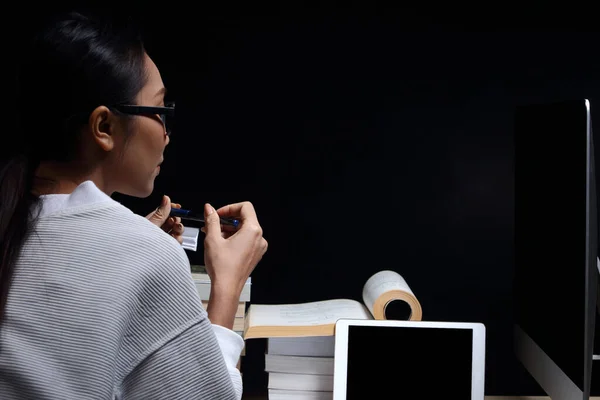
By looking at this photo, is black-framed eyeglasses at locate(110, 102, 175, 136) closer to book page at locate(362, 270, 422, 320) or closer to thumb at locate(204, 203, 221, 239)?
thumb at locate(204, 203, 221, 239)

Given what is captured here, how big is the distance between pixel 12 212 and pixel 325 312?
33.6 inches

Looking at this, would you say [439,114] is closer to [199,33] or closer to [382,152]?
[382,152]

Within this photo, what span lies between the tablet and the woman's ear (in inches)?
25.5


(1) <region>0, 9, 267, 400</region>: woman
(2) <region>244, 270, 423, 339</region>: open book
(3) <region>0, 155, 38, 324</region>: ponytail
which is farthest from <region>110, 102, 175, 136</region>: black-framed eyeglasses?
(2) <region>244, 270, 423, 339</region>: open book

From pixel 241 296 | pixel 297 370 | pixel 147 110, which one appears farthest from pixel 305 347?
pixel 147 110

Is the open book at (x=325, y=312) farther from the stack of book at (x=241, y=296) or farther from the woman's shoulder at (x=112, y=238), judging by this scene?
the woman's shoulder at (x=112, y=238)

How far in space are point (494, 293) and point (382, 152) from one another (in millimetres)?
438

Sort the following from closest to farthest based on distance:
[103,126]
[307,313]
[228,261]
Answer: [103,126]
[228,261]
[307,313]

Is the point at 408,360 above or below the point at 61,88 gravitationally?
below

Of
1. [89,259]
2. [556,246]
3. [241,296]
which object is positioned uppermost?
[89,259]

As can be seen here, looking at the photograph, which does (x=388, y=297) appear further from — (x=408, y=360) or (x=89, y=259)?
(x=89, y=259)

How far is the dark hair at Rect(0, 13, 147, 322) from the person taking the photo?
87 centimetres

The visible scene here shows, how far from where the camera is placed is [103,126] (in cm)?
91

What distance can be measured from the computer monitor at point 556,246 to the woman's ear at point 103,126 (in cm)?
71
